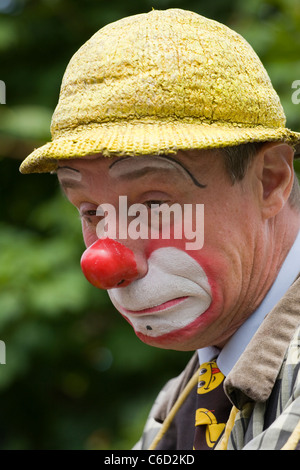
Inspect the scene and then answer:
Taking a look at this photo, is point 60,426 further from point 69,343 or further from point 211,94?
point 211,94

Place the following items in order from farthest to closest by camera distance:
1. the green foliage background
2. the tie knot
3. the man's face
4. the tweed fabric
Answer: the green foliage background → the tie knot → the man's face → the tweed fabric

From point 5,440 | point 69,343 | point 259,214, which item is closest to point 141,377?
point 69,343

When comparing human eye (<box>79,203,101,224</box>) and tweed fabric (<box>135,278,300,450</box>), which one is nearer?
tweed fabric (<box>135,278,300,450</box>)

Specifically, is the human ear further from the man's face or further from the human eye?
the human eye

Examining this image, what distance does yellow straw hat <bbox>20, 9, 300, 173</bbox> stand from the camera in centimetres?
A: 131

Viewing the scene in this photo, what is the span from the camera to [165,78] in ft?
4.36

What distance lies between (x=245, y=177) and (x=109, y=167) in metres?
0.28

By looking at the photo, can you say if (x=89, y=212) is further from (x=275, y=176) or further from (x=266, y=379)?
(x=266, y=379)

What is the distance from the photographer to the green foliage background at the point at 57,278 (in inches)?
126

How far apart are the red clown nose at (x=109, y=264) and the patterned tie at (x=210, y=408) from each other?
33 centimetres

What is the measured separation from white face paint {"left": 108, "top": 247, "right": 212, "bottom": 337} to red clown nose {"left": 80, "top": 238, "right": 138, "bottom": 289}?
1.6 inches

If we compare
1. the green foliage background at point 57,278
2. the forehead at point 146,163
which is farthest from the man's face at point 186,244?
the green foliage background at point 57,278

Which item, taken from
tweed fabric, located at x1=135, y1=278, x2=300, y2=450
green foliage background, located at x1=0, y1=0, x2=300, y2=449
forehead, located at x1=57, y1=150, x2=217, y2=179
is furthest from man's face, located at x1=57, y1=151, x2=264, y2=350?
green foliage background, located at x1=0, y1=0, x2=300, y2=449

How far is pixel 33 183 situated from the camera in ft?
12.7
